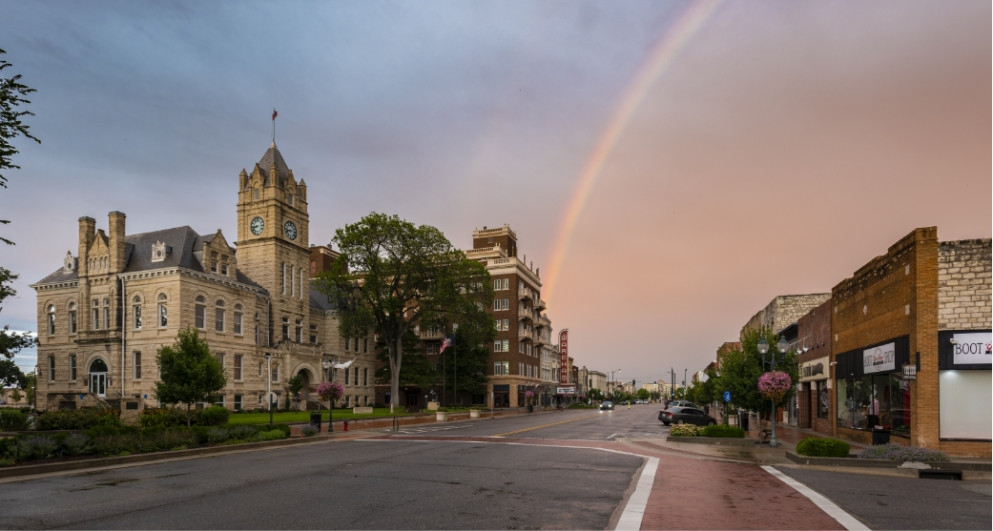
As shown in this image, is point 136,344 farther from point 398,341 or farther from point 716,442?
point 716,442

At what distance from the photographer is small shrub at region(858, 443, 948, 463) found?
18.9 m

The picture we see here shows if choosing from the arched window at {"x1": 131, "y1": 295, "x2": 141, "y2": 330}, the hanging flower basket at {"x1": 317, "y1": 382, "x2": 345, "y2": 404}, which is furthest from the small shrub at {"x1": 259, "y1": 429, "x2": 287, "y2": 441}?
the arched window at {"x1": 131, "y1": 295, "x2": 141, "y2": 330}

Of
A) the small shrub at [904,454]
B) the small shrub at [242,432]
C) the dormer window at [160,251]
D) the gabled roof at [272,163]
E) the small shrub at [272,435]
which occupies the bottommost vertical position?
the small shrub at [272,435]

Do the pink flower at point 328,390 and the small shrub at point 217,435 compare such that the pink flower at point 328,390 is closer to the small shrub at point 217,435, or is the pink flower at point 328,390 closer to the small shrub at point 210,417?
the small shrub at point 210,417

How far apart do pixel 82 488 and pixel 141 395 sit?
46.5m

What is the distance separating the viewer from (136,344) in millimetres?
57281

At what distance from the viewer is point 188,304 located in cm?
5678

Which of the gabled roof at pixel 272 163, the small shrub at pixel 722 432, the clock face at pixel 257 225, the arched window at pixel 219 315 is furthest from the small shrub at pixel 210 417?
the gabled roof at pixel 272 163

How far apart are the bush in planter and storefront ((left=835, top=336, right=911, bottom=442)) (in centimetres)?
418

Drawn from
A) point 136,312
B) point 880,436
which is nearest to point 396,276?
point 136,312

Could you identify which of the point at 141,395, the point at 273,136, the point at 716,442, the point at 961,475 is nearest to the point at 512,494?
the point at 961,475

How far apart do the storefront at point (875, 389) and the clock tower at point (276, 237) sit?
5215 centimetres

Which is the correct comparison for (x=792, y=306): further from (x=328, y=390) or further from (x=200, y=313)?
(x=200, y=313)

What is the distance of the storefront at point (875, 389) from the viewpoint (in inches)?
949
